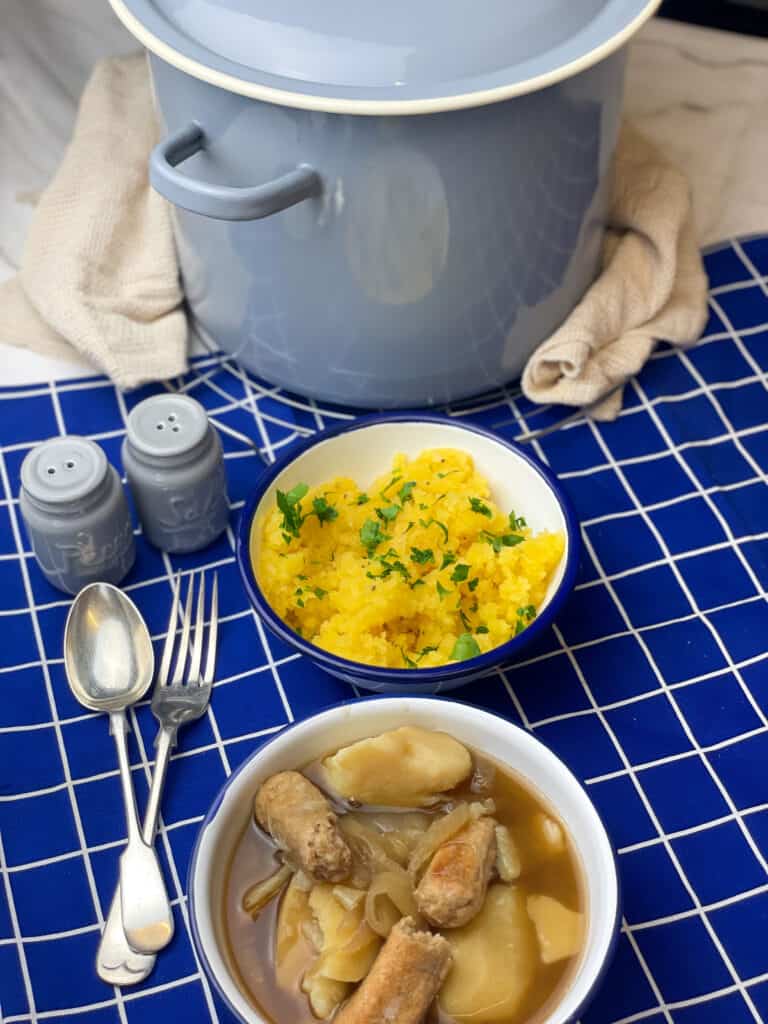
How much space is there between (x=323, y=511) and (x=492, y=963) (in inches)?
17.8

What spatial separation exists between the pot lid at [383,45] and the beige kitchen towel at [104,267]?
35 cm

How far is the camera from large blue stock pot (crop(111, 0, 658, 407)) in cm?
108

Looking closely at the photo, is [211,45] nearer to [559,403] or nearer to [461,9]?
[461,9]

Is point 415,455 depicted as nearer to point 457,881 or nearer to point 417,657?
point 417,657

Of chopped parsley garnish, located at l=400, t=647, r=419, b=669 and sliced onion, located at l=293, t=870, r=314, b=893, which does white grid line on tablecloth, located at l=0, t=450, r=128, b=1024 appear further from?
chopped parsley garnish, located at l=400, t=647, r=419, b=669

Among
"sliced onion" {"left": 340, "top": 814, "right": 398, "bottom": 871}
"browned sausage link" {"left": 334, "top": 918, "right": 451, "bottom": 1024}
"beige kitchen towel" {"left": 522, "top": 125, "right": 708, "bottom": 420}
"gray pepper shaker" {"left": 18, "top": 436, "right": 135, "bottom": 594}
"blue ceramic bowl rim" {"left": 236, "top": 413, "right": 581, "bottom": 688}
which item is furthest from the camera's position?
"beige kitchen towel" {"left": 522, "top": 125, "right": 708, "bottom": 420}

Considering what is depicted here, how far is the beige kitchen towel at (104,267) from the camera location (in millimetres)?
1388

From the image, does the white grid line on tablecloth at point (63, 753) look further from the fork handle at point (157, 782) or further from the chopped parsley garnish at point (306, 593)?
the chopped parsley garnish at point (306, 593)

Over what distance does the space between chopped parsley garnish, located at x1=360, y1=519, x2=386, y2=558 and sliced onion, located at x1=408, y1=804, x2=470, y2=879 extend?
11.2 inches

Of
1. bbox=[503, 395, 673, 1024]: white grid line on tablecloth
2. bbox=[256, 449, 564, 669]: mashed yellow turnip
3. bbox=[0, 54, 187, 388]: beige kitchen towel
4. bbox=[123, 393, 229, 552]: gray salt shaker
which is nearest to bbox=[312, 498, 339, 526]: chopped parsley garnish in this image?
bbox=[256, 449, 564, 669]: mashed yellow turnip

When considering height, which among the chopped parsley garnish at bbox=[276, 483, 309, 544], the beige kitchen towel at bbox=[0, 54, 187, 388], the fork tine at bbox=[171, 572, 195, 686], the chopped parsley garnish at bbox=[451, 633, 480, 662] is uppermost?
the beige kitchen towel at bbox=[0, 54, 187, 388]

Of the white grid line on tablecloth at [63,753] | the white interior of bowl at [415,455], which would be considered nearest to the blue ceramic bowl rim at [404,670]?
the white interior of bowl at [415,455]

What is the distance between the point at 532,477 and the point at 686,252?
44cm

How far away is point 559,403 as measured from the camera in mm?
1371
